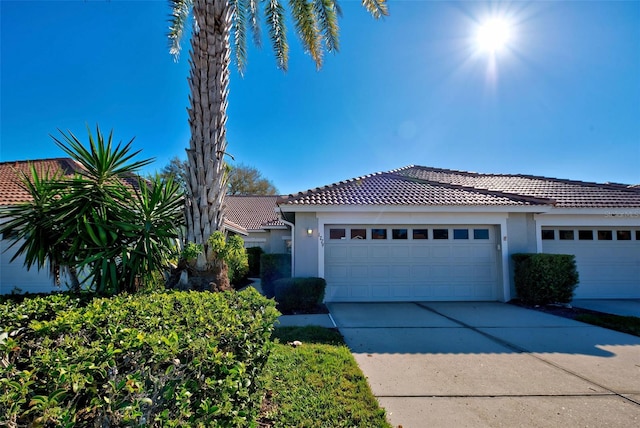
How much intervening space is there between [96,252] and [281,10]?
7.21 meters

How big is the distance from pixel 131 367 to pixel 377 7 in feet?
28.8

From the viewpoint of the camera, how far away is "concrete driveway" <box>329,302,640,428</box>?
10.9ft

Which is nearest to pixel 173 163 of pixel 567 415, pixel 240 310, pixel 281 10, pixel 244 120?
pixel 244 120

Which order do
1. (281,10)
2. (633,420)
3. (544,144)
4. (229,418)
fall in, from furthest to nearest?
(544,144)
(281,10)
(633,420)
(229,418)

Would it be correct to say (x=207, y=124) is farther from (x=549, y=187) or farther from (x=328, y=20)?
(x=549, y=187)

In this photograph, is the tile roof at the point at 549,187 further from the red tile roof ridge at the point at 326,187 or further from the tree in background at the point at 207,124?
the tree in background at the point at 207,124

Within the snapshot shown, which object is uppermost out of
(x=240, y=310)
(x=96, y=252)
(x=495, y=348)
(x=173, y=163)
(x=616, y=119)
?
(x=173, y=163)

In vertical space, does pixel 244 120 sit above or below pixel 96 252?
above

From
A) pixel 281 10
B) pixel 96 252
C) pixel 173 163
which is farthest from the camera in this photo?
pixel 173 163

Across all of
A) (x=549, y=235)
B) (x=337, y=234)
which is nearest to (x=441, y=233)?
(x=337, y=234)

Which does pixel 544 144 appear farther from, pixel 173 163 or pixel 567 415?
pixel 173 163

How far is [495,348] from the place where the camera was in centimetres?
539

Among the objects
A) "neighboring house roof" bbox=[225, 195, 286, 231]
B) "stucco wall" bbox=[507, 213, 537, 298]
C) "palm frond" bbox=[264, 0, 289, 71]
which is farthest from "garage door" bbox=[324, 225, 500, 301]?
"neighboring house roof" bbox=[225, 195, 286, 231]

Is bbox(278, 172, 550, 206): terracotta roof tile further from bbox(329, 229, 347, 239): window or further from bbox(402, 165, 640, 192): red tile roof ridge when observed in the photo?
bbox(402, 165, 640, 192): red tile roof ridge
